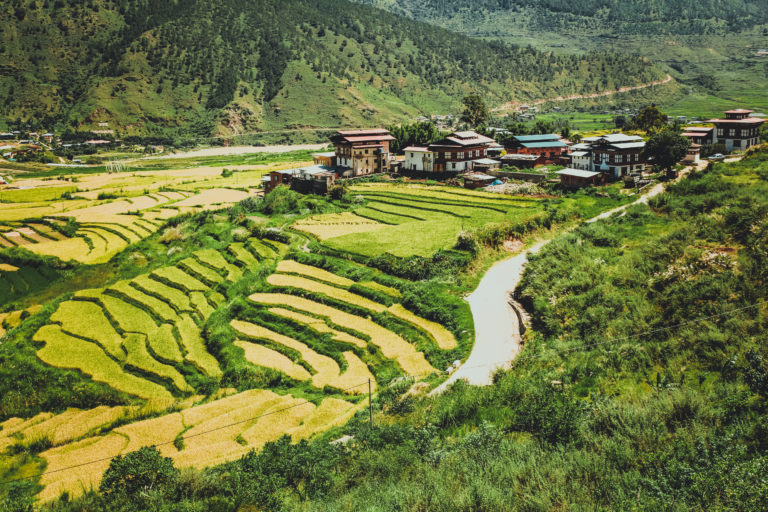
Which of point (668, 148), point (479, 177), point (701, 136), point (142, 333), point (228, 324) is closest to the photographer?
point (142, 333)

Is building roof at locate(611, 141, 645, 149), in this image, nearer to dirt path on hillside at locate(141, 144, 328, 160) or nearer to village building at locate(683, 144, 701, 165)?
village building at locate(683, 144, 701, 165)

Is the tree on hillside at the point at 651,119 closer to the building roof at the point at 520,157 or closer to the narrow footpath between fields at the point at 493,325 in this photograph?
the building roof at the point at 520,157

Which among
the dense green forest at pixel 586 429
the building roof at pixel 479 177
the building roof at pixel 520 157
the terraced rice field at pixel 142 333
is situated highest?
the building roof at pixel 520 157

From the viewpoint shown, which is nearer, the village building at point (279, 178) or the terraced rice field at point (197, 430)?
the terraced rice field at point (197, 430)

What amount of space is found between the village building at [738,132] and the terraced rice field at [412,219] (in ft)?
102

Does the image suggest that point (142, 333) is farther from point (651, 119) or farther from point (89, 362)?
point (651, 119)

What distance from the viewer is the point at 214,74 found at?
173 m

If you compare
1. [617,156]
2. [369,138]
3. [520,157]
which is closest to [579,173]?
[617,156]

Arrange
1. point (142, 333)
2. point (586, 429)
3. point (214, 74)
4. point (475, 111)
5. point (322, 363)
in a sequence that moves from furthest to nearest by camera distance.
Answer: point (214, 74) < point (475, 111) < point (142, 333) < point (322, 363) < point (586, 429)

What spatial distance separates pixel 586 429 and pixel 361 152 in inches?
2527

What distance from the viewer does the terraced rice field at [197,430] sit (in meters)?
20.7

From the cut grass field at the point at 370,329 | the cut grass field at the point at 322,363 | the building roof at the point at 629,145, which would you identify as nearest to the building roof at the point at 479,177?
the building roof at the point at 629,145

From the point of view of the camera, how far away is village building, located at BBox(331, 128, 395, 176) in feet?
247

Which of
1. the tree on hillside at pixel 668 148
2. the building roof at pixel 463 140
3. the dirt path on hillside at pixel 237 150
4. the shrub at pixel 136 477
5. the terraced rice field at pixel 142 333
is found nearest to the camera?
the shrub at pixel 136 477
